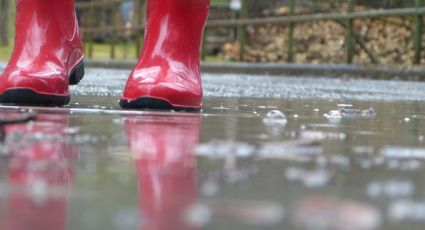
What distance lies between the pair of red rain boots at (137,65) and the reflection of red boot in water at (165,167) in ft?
0.93

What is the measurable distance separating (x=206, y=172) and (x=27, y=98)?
3.40 feet

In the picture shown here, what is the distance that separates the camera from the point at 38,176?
1.13 metres

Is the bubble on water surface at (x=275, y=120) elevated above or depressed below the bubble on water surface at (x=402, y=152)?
above

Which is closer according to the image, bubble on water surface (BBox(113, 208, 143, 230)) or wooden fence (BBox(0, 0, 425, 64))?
bubble on water surface (BBox(113, 208, 143, 230))

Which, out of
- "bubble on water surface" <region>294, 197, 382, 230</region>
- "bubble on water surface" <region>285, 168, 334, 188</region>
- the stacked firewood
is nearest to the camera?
"bubble on water surface" <region>294, 197, 382, 230</region>

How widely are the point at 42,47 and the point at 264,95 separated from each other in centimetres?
111

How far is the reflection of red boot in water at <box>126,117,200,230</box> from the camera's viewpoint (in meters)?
0.95

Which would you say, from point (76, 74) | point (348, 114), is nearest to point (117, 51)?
point (76, 74)

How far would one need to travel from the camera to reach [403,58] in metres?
6.89

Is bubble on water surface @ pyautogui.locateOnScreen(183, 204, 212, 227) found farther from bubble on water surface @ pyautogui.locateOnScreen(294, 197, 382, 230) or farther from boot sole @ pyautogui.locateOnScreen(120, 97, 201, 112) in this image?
boot sole @ pyautogui.locateOnScreen(120, 97, 201, 112)

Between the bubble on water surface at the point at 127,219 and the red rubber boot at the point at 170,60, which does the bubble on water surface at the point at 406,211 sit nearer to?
the bubble on water surface at the point at 127,219

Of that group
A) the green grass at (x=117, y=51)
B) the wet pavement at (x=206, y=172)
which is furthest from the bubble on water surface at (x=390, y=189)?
the green grass at (x=117, y=51)

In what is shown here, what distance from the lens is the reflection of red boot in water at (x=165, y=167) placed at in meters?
0.95

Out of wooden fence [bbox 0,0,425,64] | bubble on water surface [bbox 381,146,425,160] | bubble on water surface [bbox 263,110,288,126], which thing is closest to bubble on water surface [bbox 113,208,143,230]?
bubble on water surface [bbox 381,146,425,160]
